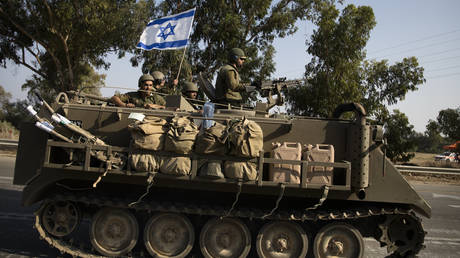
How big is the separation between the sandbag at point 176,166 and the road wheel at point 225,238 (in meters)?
0.92

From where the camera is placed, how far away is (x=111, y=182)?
593cm

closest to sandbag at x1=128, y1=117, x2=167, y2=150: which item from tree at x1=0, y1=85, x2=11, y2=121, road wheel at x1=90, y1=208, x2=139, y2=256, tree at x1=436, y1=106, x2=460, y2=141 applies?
road wheel at x1=90, y1=208, x2=139, y2=256

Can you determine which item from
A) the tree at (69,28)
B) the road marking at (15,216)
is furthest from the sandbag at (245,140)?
the tree at (69,28)

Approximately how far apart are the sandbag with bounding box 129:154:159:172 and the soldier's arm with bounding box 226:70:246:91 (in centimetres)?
217

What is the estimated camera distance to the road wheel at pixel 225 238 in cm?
572

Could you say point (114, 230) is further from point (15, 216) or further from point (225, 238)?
point (15, 216)

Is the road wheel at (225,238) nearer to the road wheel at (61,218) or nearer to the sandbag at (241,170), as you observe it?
the sandbag at (241,170)

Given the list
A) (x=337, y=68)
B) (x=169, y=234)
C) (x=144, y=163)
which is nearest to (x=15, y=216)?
(x=169, y=234)

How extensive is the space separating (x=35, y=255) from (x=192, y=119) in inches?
124

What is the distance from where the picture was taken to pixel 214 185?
5520 mm

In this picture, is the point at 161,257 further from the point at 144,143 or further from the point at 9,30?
the point at 9,30

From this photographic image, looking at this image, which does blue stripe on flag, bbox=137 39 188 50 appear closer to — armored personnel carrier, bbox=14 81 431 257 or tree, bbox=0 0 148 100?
armored personnel carrier, bbox=14 81 431 257

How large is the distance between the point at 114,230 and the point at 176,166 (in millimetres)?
1509

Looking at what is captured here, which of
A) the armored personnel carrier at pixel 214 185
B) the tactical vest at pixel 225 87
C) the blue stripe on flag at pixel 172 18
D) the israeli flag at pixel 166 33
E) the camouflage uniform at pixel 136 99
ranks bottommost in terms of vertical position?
the armored personnel carrier at pixel 214 185
